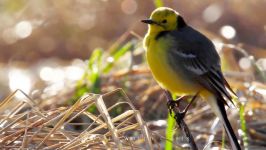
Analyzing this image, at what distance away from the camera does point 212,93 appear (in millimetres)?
5277

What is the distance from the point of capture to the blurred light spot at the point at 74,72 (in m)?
8.49

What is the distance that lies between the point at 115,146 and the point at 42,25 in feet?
22.6

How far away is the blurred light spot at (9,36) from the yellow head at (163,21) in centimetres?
569

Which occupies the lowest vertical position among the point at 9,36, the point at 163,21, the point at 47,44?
the point at 163,21

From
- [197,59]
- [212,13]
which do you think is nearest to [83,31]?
[212,13]

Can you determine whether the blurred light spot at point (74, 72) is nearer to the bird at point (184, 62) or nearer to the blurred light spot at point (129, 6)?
the blurred light spot at point (129, 6)

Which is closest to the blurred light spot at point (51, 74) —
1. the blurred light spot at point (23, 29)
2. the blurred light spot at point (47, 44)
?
the blurred light spot at point (23, 29)

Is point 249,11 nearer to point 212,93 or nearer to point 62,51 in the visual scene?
point 62,51

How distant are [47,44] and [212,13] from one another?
2.30 m

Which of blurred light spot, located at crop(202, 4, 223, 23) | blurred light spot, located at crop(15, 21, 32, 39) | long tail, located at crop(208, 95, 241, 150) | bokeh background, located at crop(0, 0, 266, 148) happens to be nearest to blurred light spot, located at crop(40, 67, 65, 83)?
bokeh background, located at crop(0, 0, 266, 148)

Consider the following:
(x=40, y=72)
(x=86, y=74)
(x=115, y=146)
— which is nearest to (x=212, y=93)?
(x=115, y=146)

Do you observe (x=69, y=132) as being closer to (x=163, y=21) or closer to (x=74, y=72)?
(x=163, y=21)

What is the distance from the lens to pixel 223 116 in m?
5.05

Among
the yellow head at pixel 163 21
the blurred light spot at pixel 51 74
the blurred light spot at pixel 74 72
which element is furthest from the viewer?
the blurred light spot at pixel 51 74
